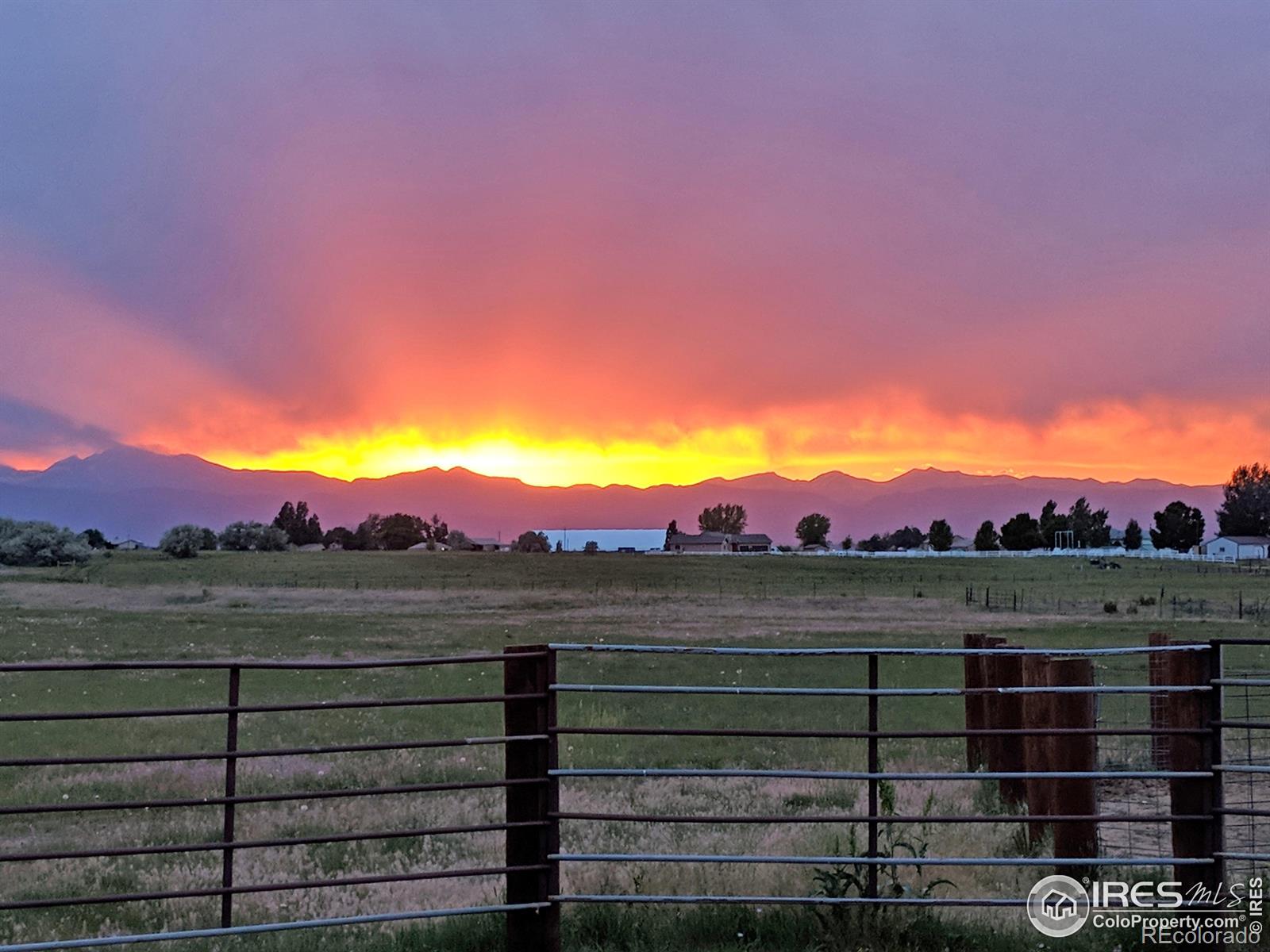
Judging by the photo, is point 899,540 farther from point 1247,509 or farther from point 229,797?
point 229,797

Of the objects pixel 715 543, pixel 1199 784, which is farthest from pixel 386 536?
pixel 1199 784

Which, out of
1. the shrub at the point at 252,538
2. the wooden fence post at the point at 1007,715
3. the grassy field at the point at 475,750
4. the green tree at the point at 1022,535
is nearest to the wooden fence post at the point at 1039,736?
the grassy field at the point at 475,750

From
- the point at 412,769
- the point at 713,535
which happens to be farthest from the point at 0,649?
the point at 713,535

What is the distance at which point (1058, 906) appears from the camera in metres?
6.58

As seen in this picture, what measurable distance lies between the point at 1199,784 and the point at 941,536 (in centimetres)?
17813

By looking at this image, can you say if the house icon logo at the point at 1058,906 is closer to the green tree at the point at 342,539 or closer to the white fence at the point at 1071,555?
the white fence at the point at 1071,555

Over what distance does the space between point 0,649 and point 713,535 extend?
16585cm

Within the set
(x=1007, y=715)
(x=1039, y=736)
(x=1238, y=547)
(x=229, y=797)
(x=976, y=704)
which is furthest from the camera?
(x=1238, y=547)

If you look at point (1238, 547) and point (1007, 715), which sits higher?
point (1238, 547)

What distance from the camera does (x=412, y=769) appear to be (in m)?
13.9

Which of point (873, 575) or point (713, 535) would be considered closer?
point (873, 575)

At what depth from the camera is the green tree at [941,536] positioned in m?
176

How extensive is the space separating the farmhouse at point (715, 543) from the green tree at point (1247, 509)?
74.4 m

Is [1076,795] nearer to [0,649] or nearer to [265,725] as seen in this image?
[265,725]
